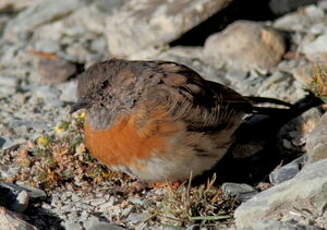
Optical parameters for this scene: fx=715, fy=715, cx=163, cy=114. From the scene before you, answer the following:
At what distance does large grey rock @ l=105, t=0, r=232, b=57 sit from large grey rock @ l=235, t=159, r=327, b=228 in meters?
3.45

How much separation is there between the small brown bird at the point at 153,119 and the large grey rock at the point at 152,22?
1.84m

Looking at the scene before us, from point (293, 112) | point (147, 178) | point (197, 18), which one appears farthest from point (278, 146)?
point (197, 18)

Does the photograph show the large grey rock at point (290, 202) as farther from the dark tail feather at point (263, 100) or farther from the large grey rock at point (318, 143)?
the dark tail feather at point (263, 100)

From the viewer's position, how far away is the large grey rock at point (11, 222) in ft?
17.4

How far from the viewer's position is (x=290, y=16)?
8977mm

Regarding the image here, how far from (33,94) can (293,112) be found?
2.99m

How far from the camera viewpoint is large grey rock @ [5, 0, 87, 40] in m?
9.80

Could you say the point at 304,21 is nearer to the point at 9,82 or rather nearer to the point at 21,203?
the point at 9,82

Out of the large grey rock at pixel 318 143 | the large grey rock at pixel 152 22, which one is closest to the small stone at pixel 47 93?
the large grey rock at pixel 152 22

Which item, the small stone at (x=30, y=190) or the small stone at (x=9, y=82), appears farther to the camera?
the small stone at (x=9, y=82)

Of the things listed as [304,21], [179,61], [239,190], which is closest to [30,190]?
[239,190]

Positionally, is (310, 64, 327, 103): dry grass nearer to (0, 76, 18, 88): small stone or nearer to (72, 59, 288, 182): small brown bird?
(72, 59, 288, 182): small brown bird

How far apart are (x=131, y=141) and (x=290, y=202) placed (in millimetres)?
1412

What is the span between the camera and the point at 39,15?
996 cm
